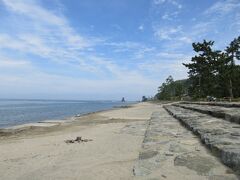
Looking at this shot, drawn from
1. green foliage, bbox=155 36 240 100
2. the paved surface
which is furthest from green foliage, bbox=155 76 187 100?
Result: the paved surface

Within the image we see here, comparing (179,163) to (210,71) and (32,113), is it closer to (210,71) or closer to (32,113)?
(210,71)

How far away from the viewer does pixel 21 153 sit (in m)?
7.01

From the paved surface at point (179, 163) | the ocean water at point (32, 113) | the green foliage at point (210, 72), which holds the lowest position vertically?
the ocean water at point (32, 113)

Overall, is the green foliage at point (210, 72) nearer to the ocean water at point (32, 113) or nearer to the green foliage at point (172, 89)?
the ocean water at point (32, 113)

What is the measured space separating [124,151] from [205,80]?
112ft

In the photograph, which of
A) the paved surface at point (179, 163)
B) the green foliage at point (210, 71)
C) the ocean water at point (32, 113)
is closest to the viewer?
the paved surface at point (179, 163)

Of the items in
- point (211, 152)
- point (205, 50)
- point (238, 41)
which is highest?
point (238, 41)

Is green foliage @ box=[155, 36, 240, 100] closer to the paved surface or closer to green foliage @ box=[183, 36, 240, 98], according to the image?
green foliage @ box=[183, 36, 240, 98]

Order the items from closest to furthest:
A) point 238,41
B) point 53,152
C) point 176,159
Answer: point 176,159 < point 53,152 < point 238,41

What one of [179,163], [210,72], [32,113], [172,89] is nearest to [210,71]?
[210,72]

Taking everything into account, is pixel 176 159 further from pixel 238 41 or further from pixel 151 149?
pixel 238 41

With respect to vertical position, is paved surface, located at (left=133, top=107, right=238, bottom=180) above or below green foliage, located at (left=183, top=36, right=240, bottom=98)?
below

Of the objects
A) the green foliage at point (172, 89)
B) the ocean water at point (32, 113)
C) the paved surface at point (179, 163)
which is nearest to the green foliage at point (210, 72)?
the ocean water at point (32, 113)

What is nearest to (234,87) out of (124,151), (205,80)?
(205,80)
